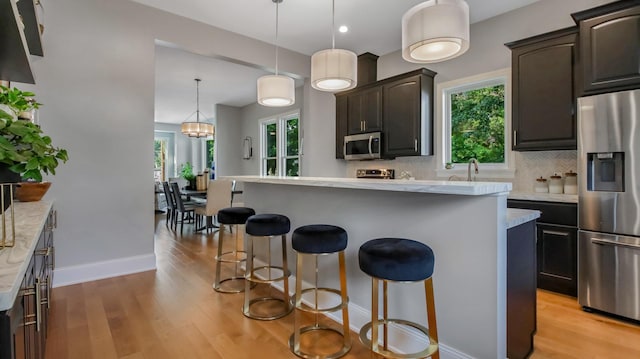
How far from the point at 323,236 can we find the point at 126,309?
1.81 metres

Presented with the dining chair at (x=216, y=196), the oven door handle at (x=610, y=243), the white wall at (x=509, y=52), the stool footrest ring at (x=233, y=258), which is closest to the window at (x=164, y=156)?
the dining chair at (x=216, y=196)

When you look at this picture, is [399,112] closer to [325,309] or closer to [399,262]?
[325,309]

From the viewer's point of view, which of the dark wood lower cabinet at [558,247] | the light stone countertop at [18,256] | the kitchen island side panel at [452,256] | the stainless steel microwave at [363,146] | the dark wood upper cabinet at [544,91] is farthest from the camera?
the stainless steel microwave at [363,146]

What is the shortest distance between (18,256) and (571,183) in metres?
3.86

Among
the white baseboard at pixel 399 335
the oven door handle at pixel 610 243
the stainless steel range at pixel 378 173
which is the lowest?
the white baseboard at pixel 399 335

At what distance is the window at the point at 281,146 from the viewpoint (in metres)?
7.03

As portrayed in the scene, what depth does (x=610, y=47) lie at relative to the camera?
2.48 m

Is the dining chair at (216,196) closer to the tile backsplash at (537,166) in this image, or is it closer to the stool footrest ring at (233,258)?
the stool footrest ring at (233,258)

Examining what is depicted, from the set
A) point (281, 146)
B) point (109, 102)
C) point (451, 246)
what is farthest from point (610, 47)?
point (281, 146)

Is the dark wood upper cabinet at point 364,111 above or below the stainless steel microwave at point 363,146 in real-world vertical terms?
A: above

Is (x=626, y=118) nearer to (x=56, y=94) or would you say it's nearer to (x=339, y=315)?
(x=339, y=315)

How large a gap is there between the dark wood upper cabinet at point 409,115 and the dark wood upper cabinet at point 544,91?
3.37 ft

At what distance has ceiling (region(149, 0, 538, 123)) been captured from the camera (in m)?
3.38

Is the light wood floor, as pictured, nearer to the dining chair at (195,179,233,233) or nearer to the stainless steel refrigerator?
the stainless steel refrigerator
